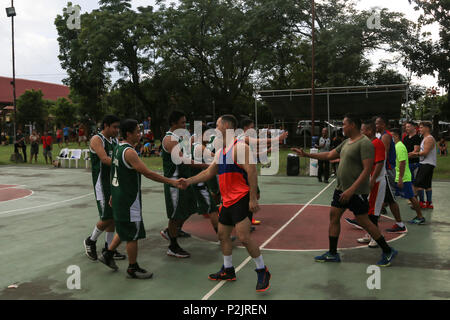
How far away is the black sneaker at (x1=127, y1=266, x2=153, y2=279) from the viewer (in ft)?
17.6

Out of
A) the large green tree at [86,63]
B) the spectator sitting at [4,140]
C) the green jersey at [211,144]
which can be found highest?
the large green tree at [86,63]

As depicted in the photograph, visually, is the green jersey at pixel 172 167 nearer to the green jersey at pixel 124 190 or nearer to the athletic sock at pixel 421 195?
the green jersey at pixel 124 190

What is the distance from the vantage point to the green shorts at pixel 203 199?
716 centimetres

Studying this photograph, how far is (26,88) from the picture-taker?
73.4 metres

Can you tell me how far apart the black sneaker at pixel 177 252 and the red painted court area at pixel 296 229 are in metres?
1.03

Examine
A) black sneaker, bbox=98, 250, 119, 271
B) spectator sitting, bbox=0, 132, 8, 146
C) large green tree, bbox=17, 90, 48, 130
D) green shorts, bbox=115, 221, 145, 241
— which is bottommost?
black sneaker, bbox=98, 250, 119, 271

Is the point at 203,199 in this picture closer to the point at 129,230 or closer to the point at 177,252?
the point at 177,252

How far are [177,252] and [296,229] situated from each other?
2.62 metres

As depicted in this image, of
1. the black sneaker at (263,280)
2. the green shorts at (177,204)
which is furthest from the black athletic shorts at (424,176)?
the black sneaker at (263,280)

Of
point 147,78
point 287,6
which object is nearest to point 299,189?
point 287,6

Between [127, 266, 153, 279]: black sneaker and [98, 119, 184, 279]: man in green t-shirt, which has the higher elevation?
[98, 119, 184, 279]: man in green t-shirt

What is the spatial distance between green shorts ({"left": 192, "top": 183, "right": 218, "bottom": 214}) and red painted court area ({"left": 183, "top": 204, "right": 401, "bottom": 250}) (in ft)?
1.87

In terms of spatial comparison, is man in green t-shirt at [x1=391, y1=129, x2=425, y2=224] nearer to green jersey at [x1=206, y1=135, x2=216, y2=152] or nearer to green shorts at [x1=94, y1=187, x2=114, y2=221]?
green jersey at [x1=206, y1=135, x2=216, y2=152]

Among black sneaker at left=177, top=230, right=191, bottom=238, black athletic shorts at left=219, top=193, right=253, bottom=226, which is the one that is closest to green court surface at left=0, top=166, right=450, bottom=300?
black sneaker at left=177, top=230, right=191, bottom=238
